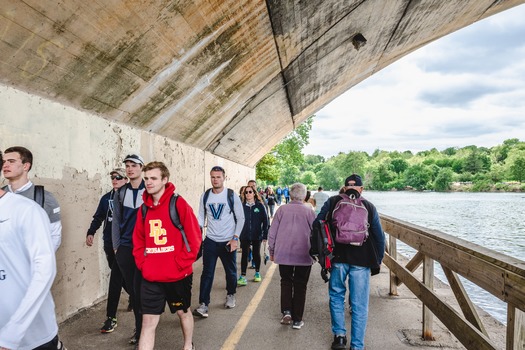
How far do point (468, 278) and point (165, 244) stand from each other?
8.10ft

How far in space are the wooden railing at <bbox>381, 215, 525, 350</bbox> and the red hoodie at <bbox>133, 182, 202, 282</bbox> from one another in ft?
7.35

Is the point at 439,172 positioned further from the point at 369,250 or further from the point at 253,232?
the point at 369,250

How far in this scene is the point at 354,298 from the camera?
4.20 meters

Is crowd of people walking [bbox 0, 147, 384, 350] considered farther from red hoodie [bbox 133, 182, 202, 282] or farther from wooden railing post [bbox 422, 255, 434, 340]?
wooden railing post [bbox 422, 255, 434, 340]

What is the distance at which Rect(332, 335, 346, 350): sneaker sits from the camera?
166 inches

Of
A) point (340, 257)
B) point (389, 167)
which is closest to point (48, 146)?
point (340, 257)

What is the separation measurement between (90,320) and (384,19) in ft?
27.9

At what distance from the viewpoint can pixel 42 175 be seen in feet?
14.7

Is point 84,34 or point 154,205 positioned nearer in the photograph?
point 154,205

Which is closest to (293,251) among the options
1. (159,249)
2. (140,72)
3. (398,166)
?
(159,249)

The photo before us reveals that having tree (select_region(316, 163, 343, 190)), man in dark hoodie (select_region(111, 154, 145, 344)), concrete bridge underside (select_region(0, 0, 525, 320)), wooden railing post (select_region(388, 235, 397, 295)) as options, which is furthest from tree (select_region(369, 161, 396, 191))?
man in dark hoodie (select_region(111, 154, 145, 344))

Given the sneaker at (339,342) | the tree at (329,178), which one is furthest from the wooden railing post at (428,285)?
the tree at (329,178)

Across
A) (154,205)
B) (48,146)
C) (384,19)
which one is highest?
(384,19)

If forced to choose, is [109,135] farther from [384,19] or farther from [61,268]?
[384,19]
